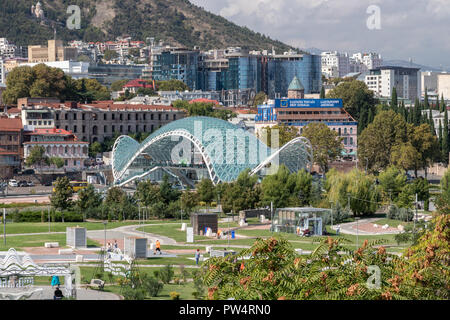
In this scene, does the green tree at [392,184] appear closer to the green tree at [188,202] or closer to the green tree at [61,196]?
the green tree at [188,202]

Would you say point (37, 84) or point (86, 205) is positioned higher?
point (37, 84)

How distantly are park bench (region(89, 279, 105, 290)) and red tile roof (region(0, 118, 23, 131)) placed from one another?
86.5 meters

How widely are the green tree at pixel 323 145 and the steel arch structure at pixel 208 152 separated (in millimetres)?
11095

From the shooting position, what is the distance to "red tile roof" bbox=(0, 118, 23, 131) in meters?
118

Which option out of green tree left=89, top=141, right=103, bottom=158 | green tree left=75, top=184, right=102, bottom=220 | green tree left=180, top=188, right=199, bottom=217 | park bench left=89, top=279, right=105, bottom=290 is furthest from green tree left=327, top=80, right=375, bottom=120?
park bench left=89, top=279, right=105, bottom=290

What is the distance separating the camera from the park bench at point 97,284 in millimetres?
33062

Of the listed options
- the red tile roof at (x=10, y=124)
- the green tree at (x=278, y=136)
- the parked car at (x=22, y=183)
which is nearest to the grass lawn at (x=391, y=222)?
the green tree at (x=278, y=136)

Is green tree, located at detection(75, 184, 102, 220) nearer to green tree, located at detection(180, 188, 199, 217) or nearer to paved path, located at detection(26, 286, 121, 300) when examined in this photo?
green tree, located at detection(180, 188, 199, 217)

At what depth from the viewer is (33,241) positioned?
2135 inches

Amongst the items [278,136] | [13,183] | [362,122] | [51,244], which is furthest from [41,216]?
[362,122]

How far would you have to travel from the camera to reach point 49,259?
44844 millimetres

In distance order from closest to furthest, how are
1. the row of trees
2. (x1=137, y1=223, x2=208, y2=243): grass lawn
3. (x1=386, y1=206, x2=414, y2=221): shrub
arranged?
(x1=137, y1=223, x2=208, y2=243): grass lawn < (x1=386, y1=206, x2=414, y2=221): shrub < the row of trees

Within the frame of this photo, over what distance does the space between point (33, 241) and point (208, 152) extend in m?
44.9

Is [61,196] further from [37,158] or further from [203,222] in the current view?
[37,158]
